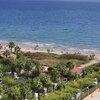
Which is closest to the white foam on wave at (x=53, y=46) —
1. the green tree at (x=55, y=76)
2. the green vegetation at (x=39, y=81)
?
the green vegetation at (x=39, y=81)

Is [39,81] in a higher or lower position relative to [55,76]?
higher

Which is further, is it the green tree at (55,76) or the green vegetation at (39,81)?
the green tree at (55,76)

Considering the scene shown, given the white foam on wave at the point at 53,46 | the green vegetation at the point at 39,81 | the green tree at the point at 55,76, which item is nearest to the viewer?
the green vegetation at the point at 39,81

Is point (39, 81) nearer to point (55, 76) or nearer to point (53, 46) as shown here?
point (55, 76)

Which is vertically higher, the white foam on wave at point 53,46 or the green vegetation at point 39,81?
the white foam on wave at point 53,46

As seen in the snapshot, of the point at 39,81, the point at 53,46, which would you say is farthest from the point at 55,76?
the point at 53,46

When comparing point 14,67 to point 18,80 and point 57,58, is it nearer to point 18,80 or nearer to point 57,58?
point 18,80

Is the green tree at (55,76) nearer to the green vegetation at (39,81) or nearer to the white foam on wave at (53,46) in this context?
the green vegetation at (39,81)

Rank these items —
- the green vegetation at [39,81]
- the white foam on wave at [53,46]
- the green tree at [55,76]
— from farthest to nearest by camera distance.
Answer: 1. the white foam on wave at [53,46]
2. the green tree at [55,76]
3. the green vegetation at [39,81]

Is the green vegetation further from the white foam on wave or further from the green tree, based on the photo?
the white foam on wave

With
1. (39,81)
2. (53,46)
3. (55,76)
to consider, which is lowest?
(55,76)

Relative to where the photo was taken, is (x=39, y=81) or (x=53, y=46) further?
(x=53, y=46)

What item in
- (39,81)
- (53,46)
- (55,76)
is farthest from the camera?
(53,46)

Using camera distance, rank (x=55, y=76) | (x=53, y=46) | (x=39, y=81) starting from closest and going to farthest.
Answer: (x=39, y=81) < (x=55, y=76) < (x=53, y=46)
